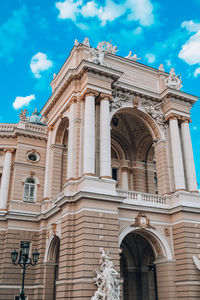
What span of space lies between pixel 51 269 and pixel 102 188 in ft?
25.7

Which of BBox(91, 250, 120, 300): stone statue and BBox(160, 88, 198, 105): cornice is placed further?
BBox(160, 88, 198, 105): cornice

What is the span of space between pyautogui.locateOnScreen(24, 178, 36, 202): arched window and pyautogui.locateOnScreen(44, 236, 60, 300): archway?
191 inches

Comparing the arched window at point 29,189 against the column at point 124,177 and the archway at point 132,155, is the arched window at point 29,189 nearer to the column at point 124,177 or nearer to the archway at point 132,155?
the archway at point 132,155

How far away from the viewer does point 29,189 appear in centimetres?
2695

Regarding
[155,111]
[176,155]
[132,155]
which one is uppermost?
[155,111]

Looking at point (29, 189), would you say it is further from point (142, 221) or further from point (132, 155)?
point (142, 221)

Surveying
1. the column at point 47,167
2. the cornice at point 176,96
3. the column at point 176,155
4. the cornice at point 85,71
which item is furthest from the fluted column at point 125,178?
the cornice at point 85,71

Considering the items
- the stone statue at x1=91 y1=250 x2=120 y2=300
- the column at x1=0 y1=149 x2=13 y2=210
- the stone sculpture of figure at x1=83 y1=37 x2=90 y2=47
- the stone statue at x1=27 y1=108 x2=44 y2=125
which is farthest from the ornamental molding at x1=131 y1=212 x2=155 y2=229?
the stone statue at x1=27 y1=108 x2=44 y2=125

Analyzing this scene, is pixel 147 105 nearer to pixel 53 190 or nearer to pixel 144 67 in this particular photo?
pixel 144 67

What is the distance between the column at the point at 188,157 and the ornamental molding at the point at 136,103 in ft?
5.74

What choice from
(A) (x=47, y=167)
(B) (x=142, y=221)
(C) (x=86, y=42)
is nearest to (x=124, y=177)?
(A) (x=47, y=167)

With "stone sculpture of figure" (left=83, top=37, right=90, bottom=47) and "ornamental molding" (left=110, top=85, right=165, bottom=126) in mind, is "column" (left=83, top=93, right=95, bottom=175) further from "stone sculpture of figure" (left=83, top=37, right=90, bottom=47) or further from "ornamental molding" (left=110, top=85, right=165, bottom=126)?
"stone sculpture of figure" (left=83, top=37, right=90, bottom=47)

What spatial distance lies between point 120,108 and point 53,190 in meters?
7.96

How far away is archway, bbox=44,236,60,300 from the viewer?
72.4ft
